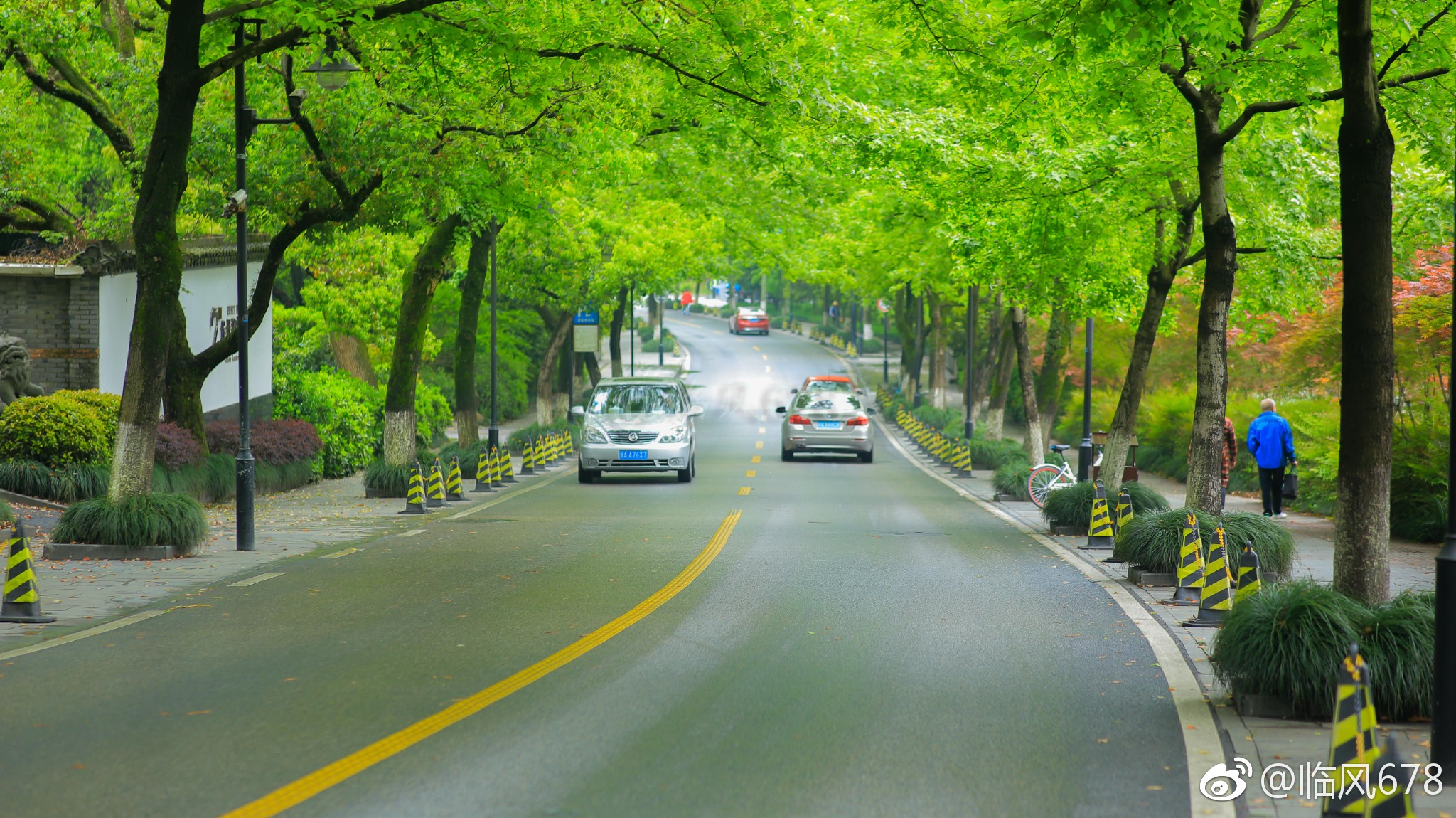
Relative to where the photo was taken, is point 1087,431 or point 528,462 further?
point 528,462

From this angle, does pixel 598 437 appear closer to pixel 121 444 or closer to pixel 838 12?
pixel 838 12

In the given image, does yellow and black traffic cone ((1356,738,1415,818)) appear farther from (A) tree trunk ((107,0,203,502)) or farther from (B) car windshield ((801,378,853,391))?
(B) car windshield ((801,378,853,391))

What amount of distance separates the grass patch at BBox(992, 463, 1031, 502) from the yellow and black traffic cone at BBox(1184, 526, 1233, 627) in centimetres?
1211

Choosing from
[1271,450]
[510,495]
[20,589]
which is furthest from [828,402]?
[20,589]

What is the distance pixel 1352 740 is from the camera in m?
5.55

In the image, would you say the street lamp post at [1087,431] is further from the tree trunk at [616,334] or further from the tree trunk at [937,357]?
the tree trunk at [616,334]

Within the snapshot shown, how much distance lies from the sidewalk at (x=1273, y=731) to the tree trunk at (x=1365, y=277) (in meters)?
1.38

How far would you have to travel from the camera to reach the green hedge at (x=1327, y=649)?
24.7 feet

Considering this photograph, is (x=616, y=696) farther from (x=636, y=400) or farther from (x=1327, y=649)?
(x=636, y=400)

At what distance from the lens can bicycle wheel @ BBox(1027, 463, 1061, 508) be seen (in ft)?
71.7

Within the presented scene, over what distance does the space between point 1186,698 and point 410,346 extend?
1730 cm

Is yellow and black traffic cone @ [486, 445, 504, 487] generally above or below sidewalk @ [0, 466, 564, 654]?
above

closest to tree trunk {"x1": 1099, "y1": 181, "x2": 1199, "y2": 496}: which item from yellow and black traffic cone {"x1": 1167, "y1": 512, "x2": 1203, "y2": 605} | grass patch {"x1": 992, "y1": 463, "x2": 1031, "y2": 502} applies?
grass patch {"x1": 992, "y1": 463, "x2": 1031, "y2": 502}

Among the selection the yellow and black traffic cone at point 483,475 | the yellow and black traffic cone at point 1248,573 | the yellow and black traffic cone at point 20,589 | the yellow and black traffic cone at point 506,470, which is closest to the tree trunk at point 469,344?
the yellow and black traffic cone at point 506,470
